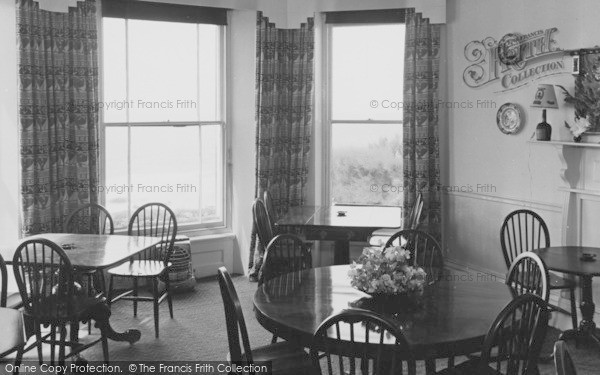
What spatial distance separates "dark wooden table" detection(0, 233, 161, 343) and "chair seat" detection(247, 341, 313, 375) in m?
1.32

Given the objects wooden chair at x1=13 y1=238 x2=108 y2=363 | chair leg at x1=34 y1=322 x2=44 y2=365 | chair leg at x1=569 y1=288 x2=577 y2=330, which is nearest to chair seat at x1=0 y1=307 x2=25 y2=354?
wooden chair at x1=13 y1=238 x2=108 y2=363

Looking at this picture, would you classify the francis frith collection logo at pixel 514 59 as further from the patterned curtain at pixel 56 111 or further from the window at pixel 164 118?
the patterned curtain at pixel 56 111

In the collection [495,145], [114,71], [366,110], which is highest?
[114,71]

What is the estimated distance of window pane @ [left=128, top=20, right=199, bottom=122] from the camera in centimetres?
655

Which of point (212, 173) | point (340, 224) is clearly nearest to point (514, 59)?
point (340, 224)

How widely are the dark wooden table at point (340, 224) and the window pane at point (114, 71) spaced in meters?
1.77

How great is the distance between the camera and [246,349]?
10.6 feet

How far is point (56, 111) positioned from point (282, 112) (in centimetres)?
208

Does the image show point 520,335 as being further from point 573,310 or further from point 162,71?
point 162,71

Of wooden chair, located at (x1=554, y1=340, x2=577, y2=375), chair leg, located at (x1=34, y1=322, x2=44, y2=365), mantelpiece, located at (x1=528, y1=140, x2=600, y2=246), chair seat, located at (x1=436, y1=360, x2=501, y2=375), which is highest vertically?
mantelpiece, located at (x1=528, y1=140, x2=600, y2=246)

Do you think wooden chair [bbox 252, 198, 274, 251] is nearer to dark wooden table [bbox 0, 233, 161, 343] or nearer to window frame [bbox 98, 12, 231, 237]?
dark wooden table [bbox 0, 233, 161, 343]

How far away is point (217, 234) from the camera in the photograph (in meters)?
7.14

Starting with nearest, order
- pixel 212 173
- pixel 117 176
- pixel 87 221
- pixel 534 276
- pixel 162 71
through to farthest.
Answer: pixel 534 276, pixel 87 221, pixel 117 176, pixel 162 71, pixel 212 173

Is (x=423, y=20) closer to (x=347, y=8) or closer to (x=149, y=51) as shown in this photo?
(x=347, y=8)
